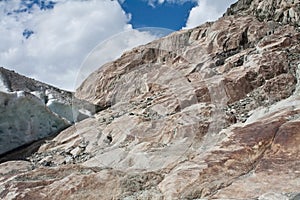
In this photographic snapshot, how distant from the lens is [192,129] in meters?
17.7

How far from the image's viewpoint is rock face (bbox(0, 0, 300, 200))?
448 inches

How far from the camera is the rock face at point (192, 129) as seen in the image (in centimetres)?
1137

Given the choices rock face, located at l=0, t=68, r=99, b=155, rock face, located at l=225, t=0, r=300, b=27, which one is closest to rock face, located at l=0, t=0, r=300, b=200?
rock face, located at l=225, t=0, r=300, b=27

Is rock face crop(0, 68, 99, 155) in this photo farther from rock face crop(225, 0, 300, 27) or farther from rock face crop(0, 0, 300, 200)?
rock face crop(225, 0, 300, 27)

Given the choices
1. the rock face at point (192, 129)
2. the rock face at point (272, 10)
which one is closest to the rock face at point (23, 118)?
the rock face at point (192, 129)

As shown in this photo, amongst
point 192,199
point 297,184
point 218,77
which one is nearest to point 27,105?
point 218,77

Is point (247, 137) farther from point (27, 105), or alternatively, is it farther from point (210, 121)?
point (27, 105)

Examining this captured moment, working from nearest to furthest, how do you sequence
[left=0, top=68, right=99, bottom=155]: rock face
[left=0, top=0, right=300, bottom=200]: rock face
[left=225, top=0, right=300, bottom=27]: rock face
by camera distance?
[left=0, top=0, right=300, bottom=200]: rock face < [left=0, top=68, right=99, bottom=155]: rock face < [left=225, top=0, right=300, bottom=27]: rock face

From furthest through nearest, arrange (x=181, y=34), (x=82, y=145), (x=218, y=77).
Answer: (x=181, y=34), (x=218, y=77), (x=82, y=145)

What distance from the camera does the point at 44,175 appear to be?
14.6 meters

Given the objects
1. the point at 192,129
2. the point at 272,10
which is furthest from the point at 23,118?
the point at 272,10

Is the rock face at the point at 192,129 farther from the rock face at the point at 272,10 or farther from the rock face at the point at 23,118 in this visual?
the rock face at the point at 23,118

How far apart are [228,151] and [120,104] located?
58.9 feet

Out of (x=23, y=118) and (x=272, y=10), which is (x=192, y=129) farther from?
(x=272, y=10)
